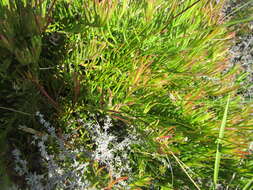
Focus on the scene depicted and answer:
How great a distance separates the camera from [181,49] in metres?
1.09

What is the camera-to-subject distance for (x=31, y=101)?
100 cm

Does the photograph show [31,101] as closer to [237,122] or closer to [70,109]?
[70,109]

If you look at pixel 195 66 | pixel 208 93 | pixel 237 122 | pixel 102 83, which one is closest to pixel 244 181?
pixel 237 122

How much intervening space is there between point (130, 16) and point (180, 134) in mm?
560

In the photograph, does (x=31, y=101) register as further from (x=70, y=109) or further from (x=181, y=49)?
(x=181, y=49)

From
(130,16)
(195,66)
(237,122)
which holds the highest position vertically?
(130,16)

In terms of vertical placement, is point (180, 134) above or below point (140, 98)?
below

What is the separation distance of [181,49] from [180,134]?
1.23 ft

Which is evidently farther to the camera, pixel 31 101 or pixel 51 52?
pixel 51 52

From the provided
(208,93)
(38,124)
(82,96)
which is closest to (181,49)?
(208,93)

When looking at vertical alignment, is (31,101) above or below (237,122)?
below

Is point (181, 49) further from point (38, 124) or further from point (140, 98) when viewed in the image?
point (38, 124)

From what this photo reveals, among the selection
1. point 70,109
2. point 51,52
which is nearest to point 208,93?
point 70,109

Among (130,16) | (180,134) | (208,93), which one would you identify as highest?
(130,16)
